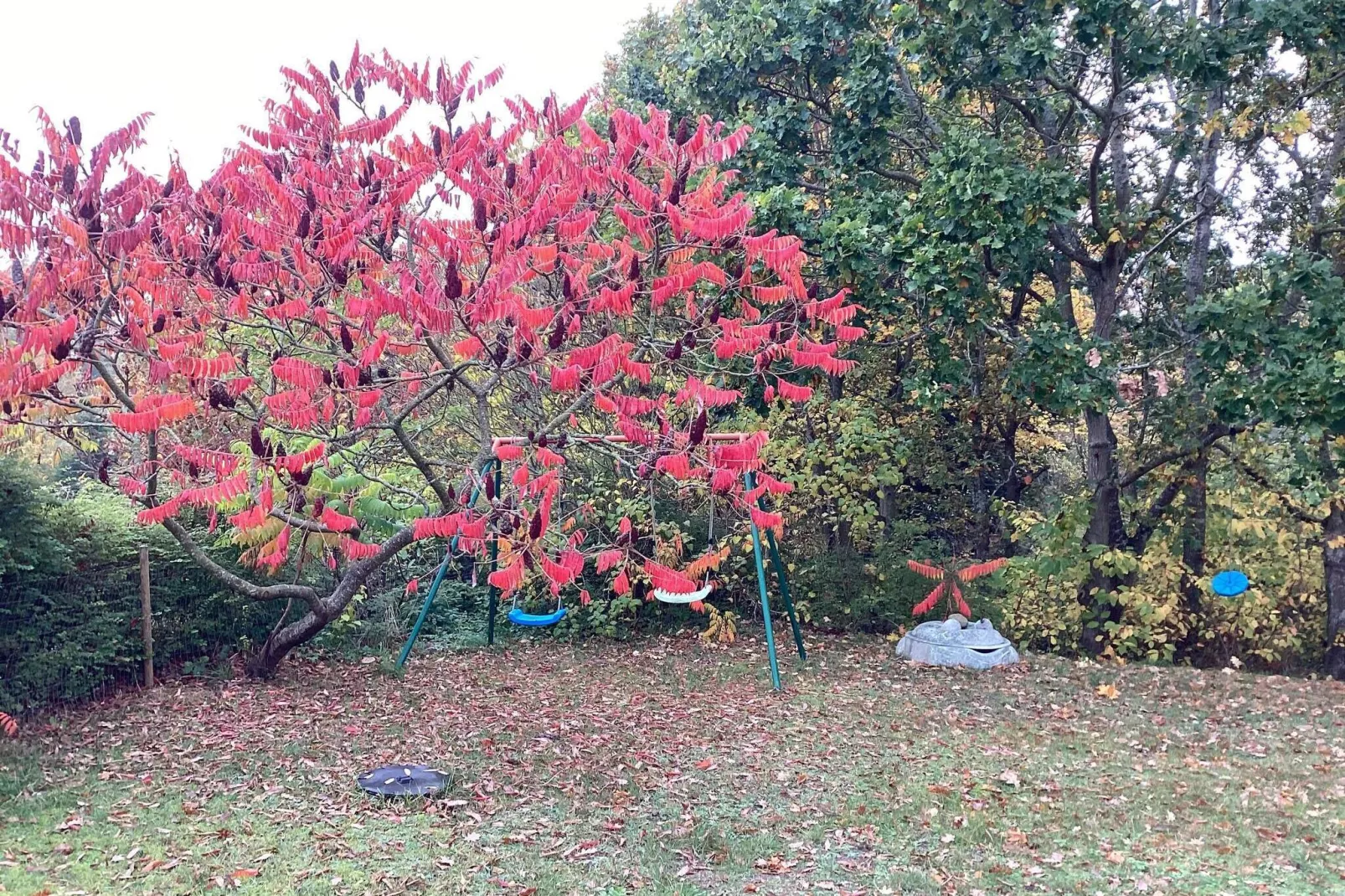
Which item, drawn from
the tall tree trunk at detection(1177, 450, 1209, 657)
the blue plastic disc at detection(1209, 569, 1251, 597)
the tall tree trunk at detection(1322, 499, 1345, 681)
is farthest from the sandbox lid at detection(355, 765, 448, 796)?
the tall tree trunk at detection(1322, 499, 1345, 681)

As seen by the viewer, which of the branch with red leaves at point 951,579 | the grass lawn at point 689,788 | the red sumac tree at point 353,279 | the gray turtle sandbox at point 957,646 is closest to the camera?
the grass lawn at point 689,788

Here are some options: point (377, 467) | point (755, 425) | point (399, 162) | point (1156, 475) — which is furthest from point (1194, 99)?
point (377, 467)

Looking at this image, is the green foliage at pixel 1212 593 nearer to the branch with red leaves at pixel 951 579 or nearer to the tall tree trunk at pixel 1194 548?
the tall tree trunk at pixel 1194 548

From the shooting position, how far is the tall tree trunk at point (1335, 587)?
26.5 ft

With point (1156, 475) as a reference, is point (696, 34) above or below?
above

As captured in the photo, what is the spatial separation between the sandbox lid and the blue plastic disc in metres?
6.70

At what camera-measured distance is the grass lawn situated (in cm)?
375

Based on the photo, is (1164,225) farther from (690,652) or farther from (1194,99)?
(690,652)

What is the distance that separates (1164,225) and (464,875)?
26.3 feet

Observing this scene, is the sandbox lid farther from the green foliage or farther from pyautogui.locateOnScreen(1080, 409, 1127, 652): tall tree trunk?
pyautogui.locateOnScreen(1080, 409, 1127, 652): tall tree trunk

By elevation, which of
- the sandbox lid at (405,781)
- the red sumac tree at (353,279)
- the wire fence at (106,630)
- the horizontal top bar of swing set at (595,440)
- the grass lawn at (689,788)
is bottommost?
the grass lawn at (689,788)

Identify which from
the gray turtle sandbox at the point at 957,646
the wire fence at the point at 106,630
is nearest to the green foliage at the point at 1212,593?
the gray turtle sandbox at the point at 957,646

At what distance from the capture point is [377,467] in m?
7.67

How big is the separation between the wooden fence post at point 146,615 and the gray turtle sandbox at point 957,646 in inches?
234
